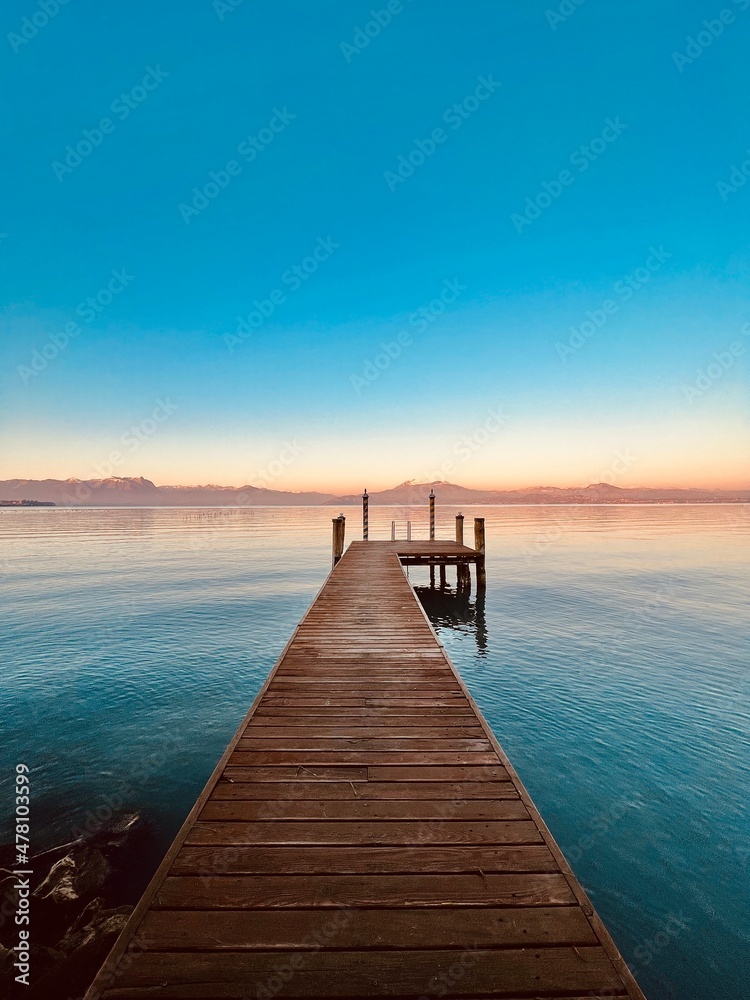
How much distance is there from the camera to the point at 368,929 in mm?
2627

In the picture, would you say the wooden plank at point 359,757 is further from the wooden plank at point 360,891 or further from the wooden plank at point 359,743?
the wooden plank at point 360,891

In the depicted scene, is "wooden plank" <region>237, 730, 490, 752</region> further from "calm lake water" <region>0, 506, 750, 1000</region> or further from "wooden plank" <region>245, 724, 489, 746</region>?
"calm lake water" <region>0, 506, 750, 1000</region>

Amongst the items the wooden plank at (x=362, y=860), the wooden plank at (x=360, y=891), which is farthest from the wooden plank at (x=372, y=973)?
the wooden plank at (x=362, y=860)

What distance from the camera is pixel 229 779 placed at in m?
4.11

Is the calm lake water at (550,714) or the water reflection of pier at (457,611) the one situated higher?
the calm lake water at (550,714)

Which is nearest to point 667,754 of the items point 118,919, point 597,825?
point 597,825

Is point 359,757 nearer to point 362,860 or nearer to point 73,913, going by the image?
point 362,860

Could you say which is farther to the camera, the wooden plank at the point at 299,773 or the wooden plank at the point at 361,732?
the wooden plank at the point at 361,732

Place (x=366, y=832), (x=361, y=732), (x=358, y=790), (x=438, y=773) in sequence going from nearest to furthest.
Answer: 1. (x=366, y=832)
2. (x=358, y=790)
3. (x=438, y=773)
4. (x=361, y=732)

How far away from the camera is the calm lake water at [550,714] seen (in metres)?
5.14

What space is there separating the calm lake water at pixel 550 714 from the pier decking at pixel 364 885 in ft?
7.91

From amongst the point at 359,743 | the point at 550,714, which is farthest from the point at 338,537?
the point at 359,743

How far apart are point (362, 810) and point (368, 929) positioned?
3.46 feet

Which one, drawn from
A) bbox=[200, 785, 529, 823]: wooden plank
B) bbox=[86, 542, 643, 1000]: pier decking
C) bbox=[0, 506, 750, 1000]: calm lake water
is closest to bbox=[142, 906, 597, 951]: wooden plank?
bbox=[86, 542, 643, 1000]: pier decking
